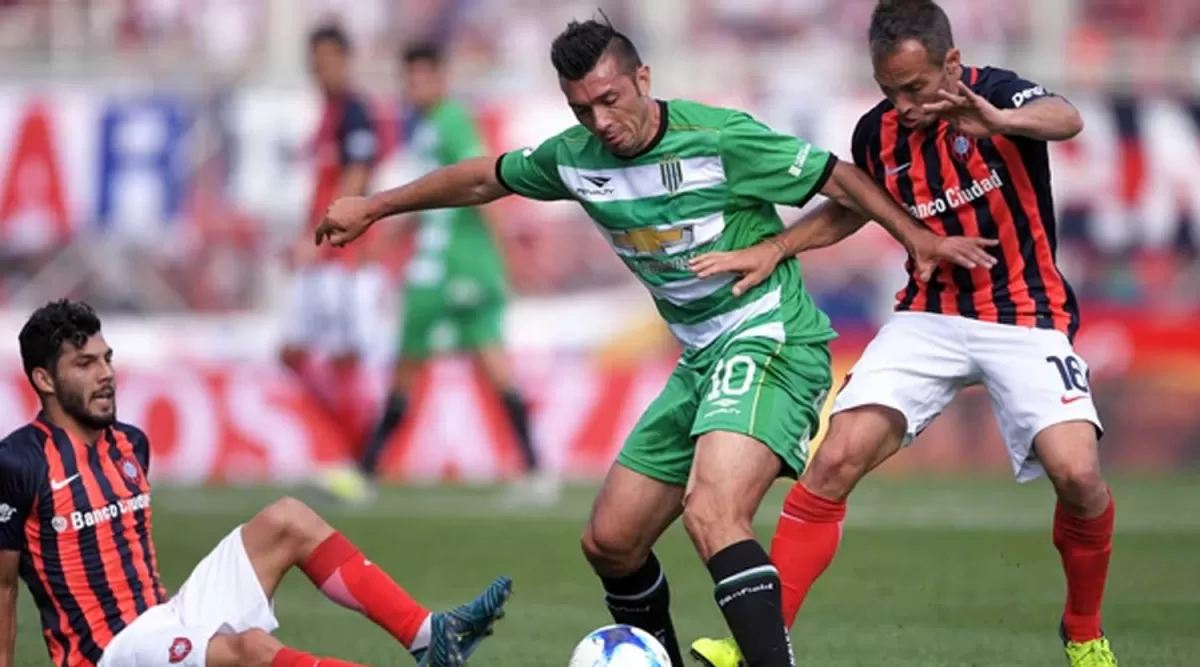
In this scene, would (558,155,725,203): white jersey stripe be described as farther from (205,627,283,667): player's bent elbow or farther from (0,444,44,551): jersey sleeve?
(0,444,44,551): jersey sleeve

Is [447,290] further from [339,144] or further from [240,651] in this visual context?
[240,651]

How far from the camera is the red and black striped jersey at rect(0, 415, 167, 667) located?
570 centimetres

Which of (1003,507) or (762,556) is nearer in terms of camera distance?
(762,556)

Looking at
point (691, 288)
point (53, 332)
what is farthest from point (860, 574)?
point (53, 332)

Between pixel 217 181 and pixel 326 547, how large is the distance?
961cm

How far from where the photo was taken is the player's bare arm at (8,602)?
18.2ft

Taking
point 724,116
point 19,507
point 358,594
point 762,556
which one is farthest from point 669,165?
point 19,507

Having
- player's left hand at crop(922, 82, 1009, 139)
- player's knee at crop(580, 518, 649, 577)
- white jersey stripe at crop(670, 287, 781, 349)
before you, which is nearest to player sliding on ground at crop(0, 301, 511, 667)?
player's knee at crop(580, 518, 649, 577)

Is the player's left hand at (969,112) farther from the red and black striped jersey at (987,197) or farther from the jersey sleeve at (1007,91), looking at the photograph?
the red and black striped jersey at (987,197)

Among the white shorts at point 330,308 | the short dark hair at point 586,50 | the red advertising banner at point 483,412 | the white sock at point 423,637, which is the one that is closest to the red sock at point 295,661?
the white sock at point 423,637

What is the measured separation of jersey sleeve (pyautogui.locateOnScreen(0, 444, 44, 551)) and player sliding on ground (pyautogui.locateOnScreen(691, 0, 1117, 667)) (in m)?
2.07

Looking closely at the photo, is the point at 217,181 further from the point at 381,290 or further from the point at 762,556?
the point at 762,556

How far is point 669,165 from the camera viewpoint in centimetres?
605

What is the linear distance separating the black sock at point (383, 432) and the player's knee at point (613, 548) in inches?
244
